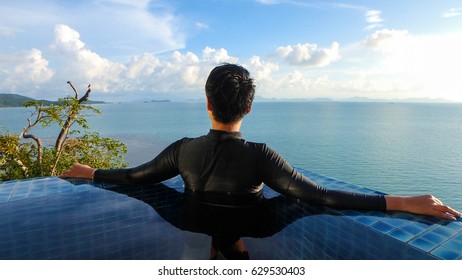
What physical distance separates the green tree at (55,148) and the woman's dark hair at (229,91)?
31.7 feet

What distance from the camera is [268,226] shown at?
3.73 m

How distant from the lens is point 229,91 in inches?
103

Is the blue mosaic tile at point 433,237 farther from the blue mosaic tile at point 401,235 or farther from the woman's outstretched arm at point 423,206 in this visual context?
the woman's outstretched arm at point 423,206

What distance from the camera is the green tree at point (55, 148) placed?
10.5 meters

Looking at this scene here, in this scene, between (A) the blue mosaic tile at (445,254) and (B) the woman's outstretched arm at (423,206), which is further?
(B) the woman's outstretched arm at (423,206)

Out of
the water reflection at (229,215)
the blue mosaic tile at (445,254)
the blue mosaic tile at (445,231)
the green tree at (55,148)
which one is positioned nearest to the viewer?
the blue mosaic tile at (445,254)

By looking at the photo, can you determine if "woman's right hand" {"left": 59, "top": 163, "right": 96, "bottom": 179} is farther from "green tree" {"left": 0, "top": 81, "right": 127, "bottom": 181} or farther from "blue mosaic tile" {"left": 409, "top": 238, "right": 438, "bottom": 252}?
"green tree" {"left": 0, "top": 81, "right": 127, "bottom": 181}

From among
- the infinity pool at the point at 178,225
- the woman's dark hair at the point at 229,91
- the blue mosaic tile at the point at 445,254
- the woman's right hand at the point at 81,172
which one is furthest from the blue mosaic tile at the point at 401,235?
the woman's right hand at the point at 81,172

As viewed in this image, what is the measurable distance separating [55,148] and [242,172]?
11.5 m

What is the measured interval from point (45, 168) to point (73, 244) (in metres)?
9.31

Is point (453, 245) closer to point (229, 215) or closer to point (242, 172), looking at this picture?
point (242, 172)

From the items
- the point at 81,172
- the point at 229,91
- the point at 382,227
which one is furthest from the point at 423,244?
the point at 81,172

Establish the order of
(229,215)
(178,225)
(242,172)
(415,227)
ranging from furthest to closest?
(178,225), (229,215), (242,172), (415,227)
